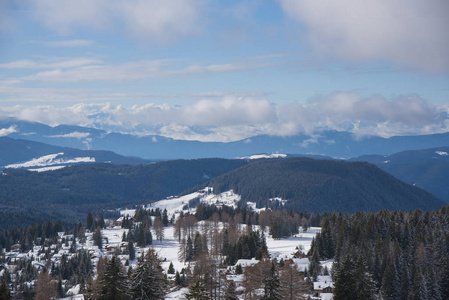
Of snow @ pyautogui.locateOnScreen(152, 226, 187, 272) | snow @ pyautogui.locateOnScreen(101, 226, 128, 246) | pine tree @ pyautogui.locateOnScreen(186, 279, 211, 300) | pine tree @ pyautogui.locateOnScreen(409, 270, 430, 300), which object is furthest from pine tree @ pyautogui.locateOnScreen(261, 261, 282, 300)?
snow @ pyautogui.locateOnScreen(101, 226, 128, 246)

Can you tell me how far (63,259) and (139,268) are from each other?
332ft

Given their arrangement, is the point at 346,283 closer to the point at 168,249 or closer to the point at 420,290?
the point at 420,290

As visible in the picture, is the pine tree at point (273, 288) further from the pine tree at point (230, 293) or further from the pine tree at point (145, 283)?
the pine tree at point (145, 283)

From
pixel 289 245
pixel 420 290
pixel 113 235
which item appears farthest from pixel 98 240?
pixel 420 290

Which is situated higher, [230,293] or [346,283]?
[346,283]

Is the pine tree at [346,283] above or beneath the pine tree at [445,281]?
above

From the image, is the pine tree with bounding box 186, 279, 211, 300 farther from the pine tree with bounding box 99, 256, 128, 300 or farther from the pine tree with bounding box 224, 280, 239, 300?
the pine tree with bounding box 224, 280, 239, 300

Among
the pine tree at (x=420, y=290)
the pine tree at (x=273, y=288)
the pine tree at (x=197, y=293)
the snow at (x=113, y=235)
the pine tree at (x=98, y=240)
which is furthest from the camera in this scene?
the snow at (x=113, y=235)

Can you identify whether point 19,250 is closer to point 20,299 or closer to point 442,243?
point 20,299

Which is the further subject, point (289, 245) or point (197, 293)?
point (289, 245)

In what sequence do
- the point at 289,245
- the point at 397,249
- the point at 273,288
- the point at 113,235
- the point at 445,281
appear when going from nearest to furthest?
1. the point at 273,288
2. the point at 445,281
3. the point at 397,249
4. the point at 289,245
5. the point at 113,235

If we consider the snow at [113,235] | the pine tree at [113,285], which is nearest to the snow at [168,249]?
the snow at [113,235]

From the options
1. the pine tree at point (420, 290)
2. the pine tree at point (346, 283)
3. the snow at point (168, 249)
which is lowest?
the pine tree at point (420, 290)

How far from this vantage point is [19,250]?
154 m
